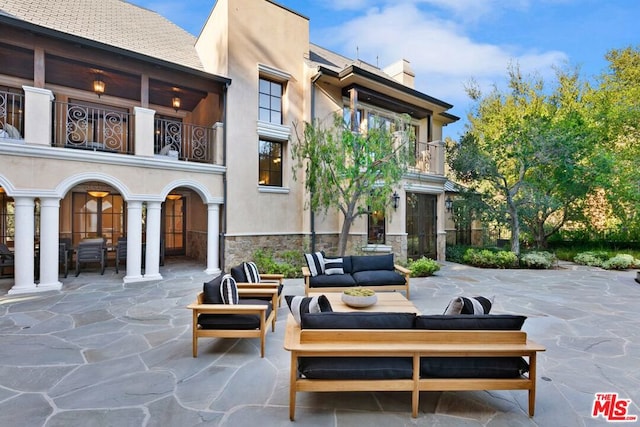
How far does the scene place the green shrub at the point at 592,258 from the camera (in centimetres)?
1242

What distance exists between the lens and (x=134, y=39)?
1023cm

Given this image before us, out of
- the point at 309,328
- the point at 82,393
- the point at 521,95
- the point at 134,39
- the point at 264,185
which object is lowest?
the point at 82,393

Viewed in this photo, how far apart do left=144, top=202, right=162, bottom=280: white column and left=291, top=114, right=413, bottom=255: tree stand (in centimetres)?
→ 456

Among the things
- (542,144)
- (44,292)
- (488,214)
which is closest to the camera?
(44,292)

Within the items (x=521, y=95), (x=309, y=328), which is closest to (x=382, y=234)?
(x=309, y=328)

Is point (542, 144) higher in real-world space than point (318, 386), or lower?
higher

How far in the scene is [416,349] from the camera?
2770 mm

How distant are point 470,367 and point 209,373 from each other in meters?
2.92

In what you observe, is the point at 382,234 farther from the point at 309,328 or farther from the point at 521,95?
the point at 521,95

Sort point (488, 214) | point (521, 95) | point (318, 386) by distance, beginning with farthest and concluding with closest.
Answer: point (521, 95) → point (488, 214) → point (318, 386)

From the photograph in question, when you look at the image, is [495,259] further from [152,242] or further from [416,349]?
[152,242]

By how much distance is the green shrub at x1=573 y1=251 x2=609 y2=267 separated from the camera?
1242cm

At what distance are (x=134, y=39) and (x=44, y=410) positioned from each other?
36.7 ft

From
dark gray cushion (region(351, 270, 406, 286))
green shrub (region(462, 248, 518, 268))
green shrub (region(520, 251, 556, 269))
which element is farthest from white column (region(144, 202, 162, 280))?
green shrub (region(520, 251, 556, 269))
